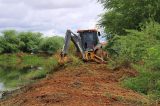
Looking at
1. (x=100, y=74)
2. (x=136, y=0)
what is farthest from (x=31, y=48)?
(x=100, y=74)

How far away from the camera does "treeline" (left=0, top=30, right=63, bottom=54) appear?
336 feet

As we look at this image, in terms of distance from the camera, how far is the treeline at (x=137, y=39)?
21.0m

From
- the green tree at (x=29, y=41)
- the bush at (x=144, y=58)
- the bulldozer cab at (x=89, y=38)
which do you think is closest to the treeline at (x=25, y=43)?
the green tree at (x=29, y=41)

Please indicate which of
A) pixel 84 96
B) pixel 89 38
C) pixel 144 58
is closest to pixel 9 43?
pixel 89 38

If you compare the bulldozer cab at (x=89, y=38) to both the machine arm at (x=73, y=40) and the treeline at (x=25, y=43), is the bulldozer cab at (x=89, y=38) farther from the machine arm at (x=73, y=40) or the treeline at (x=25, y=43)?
the treeline at (x=25, y=43)

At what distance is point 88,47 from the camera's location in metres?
40.4

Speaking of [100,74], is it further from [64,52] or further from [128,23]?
[128,23]

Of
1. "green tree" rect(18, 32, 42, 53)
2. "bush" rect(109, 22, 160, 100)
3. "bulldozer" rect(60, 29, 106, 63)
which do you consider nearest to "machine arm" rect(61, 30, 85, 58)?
"bulldozer" rect(60, 29, 106, 63)

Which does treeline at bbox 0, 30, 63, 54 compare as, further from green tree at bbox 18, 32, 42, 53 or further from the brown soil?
the brown soil

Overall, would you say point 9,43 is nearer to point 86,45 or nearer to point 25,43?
point 25,43

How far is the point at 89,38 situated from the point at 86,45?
590 millimetres

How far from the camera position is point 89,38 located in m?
40.8

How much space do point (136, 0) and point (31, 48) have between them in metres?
68.5

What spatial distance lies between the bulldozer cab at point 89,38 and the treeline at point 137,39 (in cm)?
104
